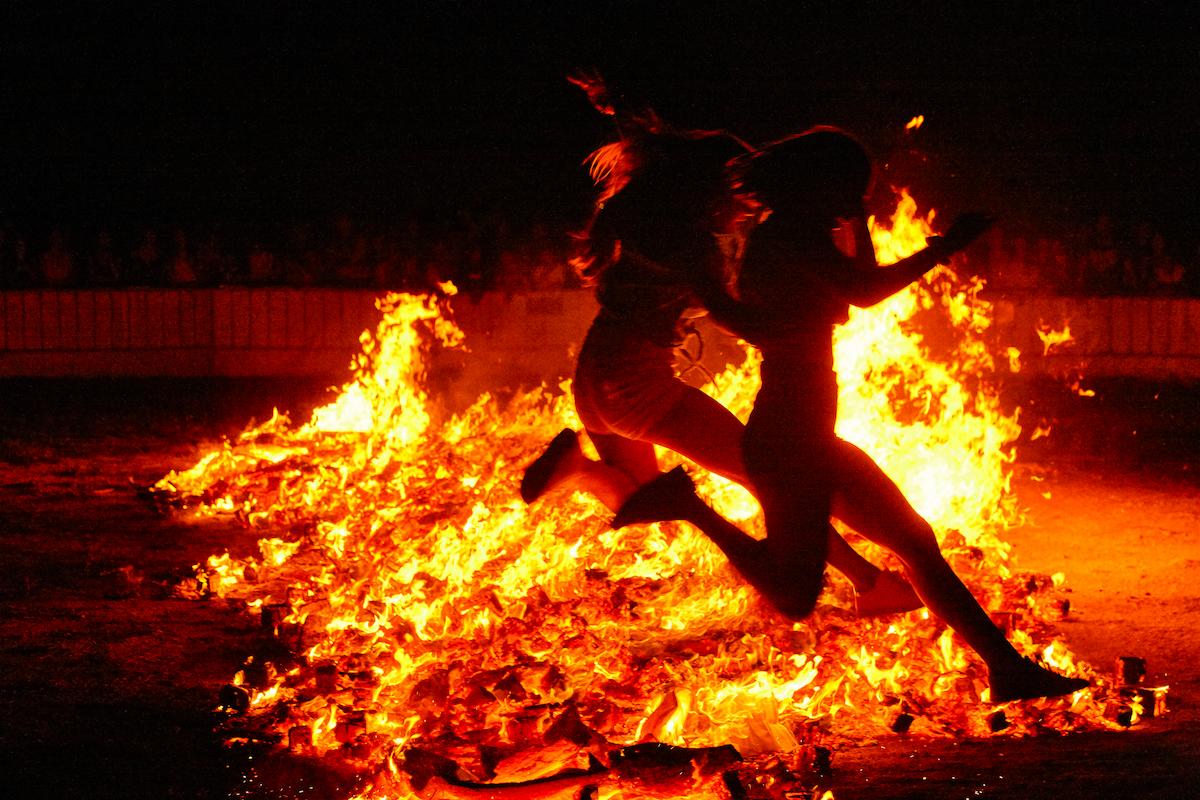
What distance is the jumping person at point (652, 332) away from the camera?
4348 millimetres

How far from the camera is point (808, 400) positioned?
4.21 m

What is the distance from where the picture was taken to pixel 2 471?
8.27 meters

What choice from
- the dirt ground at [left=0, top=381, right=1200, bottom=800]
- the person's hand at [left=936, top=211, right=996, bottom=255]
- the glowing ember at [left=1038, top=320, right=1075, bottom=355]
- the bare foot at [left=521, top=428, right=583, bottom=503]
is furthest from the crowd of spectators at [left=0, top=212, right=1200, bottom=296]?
the person's hand at [left=936, top=211, right=996, bottom=255]

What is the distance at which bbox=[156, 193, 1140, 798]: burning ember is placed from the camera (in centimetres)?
406

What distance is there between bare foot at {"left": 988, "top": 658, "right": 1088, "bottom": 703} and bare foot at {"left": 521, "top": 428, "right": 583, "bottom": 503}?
159 cm

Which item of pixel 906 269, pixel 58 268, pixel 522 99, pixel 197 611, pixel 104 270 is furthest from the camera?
pixel 522 99

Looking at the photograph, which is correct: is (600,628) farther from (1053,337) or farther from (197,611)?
(1053,337)

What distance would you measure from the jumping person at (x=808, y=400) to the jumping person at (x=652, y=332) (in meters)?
0.11

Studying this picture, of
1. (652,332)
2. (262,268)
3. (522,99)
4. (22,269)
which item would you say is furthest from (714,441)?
(522,99)

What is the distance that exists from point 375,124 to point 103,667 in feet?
40.8

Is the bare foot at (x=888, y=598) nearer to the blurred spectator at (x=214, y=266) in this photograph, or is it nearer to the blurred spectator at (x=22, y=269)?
the blurred spectator at (x=214, y=266)

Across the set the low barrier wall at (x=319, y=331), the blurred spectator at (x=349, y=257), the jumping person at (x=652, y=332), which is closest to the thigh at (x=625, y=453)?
the jumping person at (x=652, y=332)

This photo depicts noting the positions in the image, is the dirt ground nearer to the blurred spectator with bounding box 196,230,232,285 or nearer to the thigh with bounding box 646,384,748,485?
the thigh with bounding box 646,384,748,485

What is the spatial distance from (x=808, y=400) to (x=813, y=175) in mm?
723
